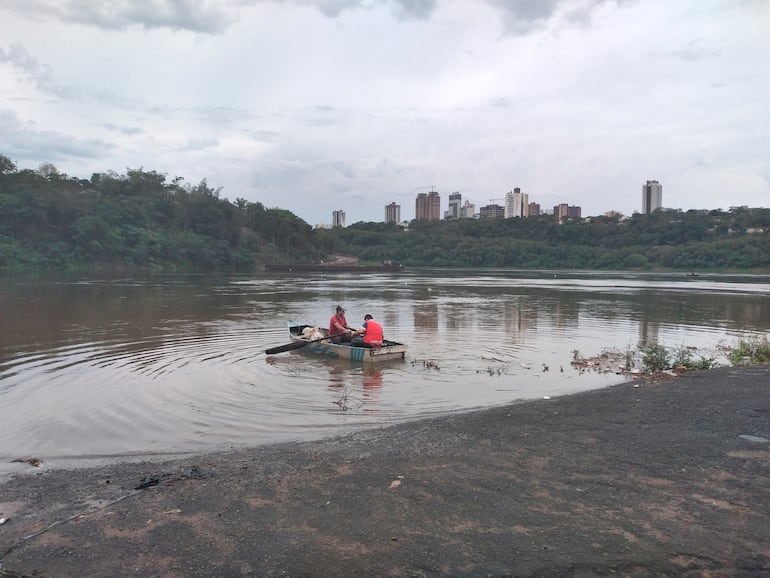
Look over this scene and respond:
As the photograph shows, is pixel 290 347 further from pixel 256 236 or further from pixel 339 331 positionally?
pixel 256 236

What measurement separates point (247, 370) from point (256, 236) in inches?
4128

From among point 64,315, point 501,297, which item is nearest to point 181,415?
point 64,315

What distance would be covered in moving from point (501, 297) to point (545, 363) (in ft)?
84.7

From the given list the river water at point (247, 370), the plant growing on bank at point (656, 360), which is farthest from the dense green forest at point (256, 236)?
the plant growing on bank at point (656, 360)

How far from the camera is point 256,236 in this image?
116625 millimetres

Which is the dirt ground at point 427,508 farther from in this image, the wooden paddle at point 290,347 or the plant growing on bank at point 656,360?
the wooden paddle at point 290,347

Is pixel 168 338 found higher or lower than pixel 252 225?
lower

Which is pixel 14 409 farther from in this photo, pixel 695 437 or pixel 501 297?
pixel 501 297

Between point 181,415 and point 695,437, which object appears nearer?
point 695,437

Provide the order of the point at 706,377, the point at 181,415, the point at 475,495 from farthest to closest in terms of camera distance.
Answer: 1. the point at 706,377
2. the point at 181,415
3. the point at 475,495

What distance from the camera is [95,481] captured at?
22.6 feet

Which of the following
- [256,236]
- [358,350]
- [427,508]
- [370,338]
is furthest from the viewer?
[256,236]

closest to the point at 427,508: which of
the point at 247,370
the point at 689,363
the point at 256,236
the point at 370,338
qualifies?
the point at 247,370

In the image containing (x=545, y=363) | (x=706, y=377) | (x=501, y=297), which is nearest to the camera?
(x=706, y=377)
